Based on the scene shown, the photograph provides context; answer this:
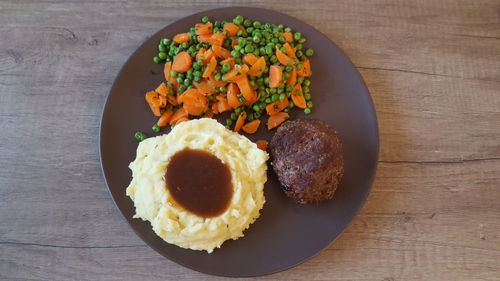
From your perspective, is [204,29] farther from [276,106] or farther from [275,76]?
[276,106]

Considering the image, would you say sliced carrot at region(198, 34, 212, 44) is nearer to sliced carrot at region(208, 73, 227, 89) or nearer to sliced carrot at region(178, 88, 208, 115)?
sliced carrot at region(208, 73, 227, 89)

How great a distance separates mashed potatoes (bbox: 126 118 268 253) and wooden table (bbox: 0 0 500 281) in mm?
683

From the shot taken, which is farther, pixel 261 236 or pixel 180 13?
pixel 180 13

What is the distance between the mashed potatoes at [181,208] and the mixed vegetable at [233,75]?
35 cm

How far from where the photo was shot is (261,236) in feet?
14.0

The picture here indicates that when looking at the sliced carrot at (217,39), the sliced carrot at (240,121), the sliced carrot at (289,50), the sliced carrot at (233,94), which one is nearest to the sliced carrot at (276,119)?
the sliced carrot at (240,121)

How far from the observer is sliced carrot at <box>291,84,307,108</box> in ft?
15.1

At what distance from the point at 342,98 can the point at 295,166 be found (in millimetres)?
1067

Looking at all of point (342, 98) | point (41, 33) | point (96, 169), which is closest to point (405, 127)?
point (342, 98)

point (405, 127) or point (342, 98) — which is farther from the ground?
point (342, 98)

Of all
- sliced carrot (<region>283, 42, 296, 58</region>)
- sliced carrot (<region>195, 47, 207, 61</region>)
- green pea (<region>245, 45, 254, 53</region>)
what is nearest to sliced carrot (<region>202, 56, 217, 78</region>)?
sliced carrot (<region>195, 47, 207, 61</region>)

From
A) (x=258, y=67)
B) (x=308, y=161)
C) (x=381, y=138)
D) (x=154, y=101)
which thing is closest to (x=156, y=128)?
(x=154, y=101)

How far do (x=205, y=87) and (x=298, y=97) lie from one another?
98cm

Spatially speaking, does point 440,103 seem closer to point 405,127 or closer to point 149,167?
point 405,127
